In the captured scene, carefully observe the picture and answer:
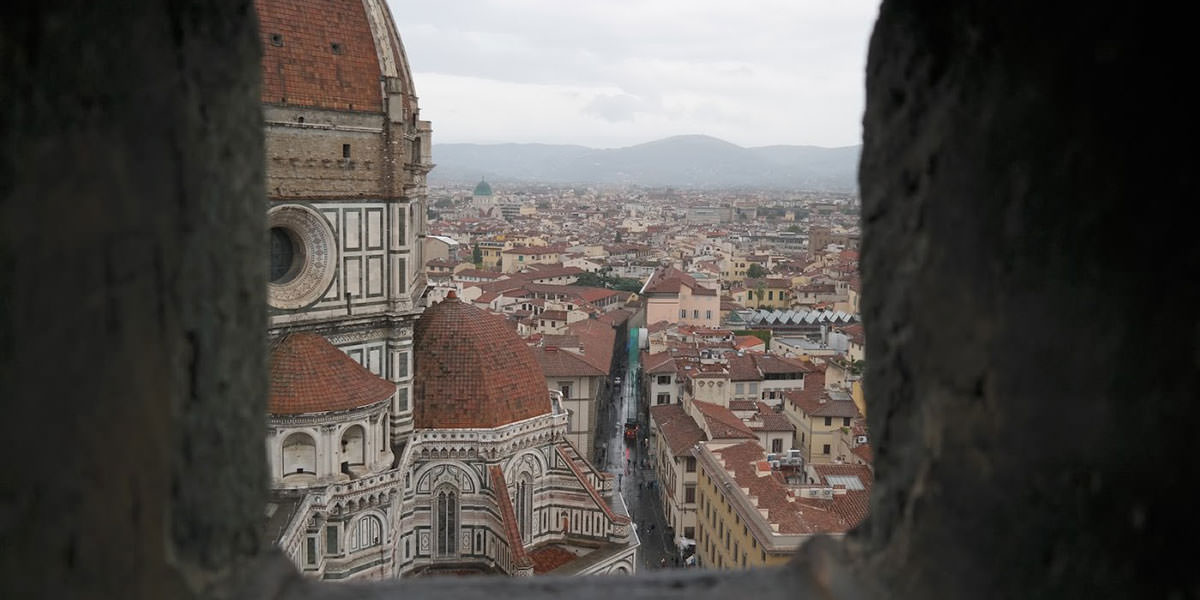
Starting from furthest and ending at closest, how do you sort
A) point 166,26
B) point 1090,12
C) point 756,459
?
point 756,459 → point 166,26 → point 1090,12

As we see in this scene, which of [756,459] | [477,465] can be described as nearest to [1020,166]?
[477,465]

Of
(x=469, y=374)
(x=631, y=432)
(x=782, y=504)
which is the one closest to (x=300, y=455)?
(x=469, y=374)

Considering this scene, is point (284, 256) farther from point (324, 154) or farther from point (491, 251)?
point (491, 251)

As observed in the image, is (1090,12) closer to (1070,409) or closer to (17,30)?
(1070,409)

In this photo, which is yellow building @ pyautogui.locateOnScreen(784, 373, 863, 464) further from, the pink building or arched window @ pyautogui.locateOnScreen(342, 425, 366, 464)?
the pink building

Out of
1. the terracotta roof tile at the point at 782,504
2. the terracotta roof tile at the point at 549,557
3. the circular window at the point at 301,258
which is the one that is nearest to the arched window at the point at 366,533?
the terracotta roof tile at the point at 549,557
